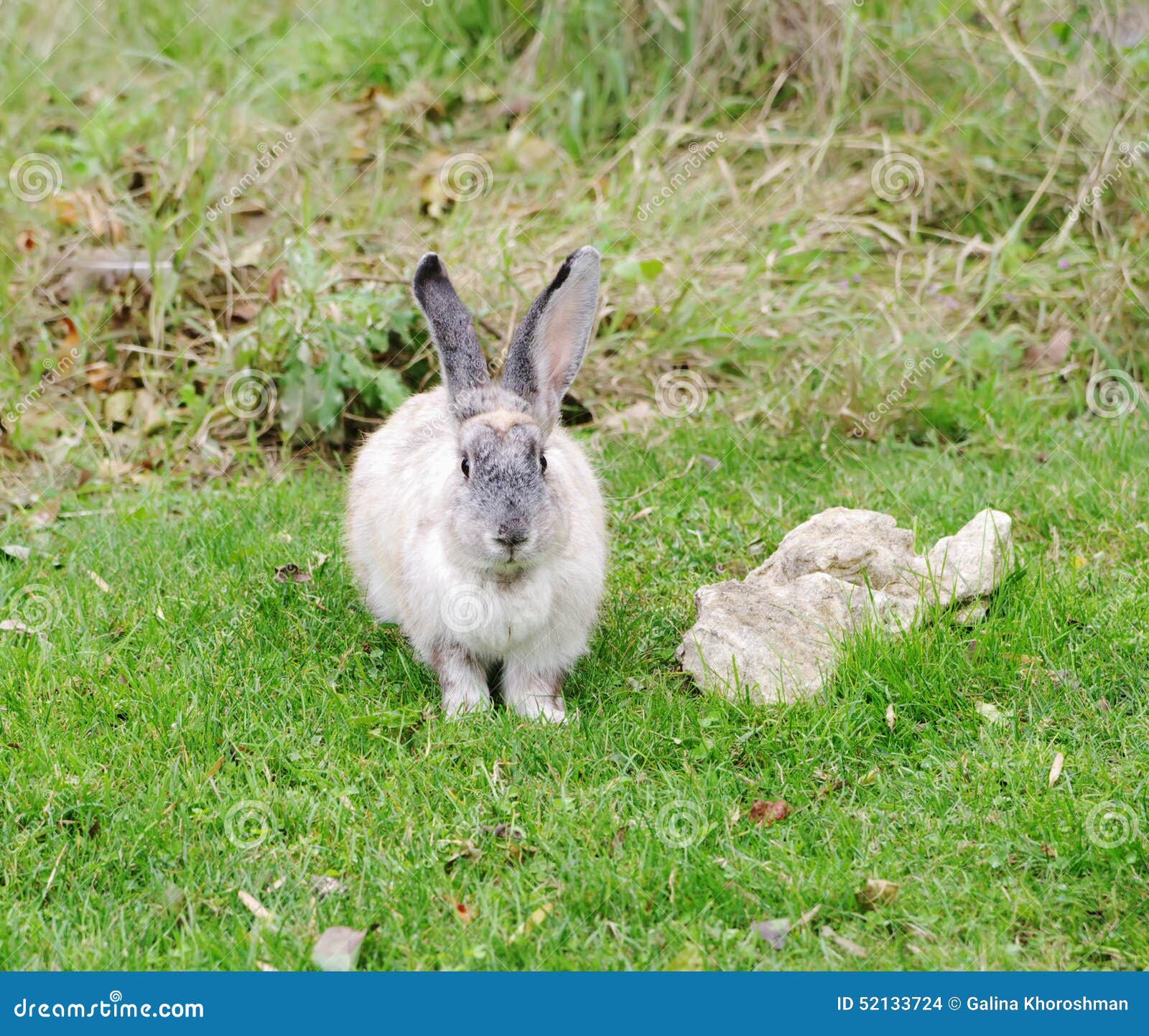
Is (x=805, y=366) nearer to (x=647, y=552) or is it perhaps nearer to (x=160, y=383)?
(x=647, y=552)

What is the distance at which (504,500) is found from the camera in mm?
4266

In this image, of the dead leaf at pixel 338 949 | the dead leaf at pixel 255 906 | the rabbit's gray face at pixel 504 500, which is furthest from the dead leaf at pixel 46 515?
the dead leaf at pixel 338 949

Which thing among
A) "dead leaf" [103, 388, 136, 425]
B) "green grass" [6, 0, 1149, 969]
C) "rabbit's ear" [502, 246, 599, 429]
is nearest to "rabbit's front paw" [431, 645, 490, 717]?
"green grass" [6, 0, 1149, 969]

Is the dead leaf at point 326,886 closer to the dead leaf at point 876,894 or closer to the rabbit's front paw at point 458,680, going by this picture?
the rabbit's front paw at point 458,680

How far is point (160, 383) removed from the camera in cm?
735

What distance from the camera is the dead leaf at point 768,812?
3937 mm

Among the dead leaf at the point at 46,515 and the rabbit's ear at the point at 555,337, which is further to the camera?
the dead leaf at the point at 46,515

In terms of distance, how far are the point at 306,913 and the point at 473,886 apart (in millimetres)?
439

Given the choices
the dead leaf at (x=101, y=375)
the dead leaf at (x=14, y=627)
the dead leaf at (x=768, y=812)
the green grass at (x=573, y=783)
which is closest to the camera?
the green grass at (x=573, y=783)

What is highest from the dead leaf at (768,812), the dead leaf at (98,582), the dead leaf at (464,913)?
the dead leaf at (464,913)

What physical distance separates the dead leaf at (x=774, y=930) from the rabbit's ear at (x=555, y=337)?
1956mm

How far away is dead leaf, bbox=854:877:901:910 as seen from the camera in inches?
140

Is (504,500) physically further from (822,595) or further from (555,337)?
(822,595)

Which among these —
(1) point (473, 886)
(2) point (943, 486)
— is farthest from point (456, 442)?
(2) point (943, 486)
